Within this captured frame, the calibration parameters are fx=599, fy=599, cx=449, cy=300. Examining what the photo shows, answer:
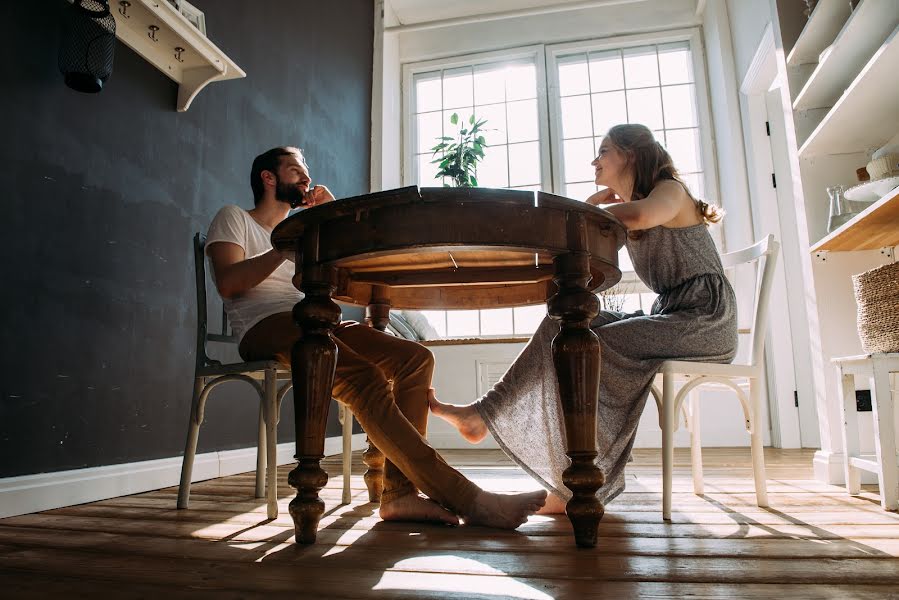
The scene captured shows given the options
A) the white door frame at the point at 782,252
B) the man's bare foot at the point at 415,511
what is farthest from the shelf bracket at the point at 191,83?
the white door frame at the point at 782,252

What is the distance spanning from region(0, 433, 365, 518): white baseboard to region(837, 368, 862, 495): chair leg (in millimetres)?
2362

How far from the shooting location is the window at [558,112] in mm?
4664

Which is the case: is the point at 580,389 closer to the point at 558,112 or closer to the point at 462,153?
the point at 462,153

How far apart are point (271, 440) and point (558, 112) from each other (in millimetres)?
3969

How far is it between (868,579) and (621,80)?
4485mm

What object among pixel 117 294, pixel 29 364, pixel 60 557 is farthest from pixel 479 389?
pixel 60 557

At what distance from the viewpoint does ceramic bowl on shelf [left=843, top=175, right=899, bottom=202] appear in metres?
1.97

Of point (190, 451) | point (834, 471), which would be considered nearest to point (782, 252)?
point (834, 471)

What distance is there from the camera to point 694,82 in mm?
4695

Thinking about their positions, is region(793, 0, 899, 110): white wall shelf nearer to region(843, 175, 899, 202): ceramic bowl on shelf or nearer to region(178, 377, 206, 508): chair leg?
region(843, 175, 899, 202): ceramic bowl on shelf

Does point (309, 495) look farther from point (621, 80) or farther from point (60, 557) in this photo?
point (621, 80)

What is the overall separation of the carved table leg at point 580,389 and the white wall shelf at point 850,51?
5.02 ft

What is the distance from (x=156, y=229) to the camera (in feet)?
7.53

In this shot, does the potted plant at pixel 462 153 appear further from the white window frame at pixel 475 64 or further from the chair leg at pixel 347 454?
the chair leg at pixel 347 454
